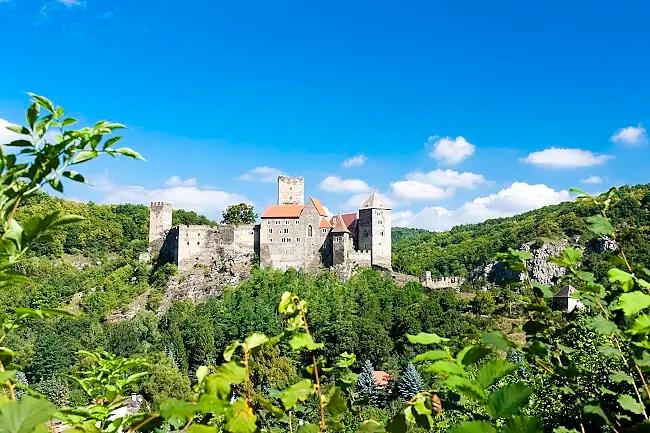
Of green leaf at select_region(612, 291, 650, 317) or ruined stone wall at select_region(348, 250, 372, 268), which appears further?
ruined stone wall at select_region(348, 250, 372, 268)

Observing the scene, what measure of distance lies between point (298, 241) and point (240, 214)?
11.5m

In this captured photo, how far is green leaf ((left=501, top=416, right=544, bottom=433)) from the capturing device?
962 millimetres

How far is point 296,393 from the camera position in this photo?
4.21 ft

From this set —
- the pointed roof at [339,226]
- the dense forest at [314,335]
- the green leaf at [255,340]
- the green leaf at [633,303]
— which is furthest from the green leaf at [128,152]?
the pointed roof at [339,226]

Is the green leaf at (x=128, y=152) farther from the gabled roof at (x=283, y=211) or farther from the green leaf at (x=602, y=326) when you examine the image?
the gabled roof at (x=283, y=211)

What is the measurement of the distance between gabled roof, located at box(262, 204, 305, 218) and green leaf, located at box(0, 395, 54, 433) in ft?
125

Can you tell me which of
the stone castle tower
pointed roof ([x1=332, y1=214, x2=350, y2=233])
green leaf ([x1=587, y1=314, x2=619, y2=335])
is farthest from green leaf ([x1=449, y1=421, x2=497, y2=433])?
the stone castle tower

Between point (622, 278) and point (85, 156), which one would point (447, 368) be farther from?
point (85, 156)

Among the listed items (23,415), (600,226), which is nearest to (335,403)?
(23,415)

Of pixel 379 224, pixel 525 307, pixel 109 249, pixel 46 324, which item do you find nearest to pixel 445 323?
pixel 379 224

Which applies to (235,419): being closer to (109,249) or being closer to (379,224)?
(379,224)

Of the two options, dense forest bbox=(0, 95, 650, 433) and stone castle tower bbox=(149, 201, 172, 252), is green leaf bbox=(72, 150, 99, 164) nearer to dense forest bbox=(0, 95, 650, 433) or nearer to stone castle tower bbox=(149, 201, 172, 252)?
dense forest bbox=(0, 95, 650, 433)

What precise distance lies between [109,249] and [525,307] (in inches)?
2723

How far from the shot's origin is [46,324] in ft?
141
